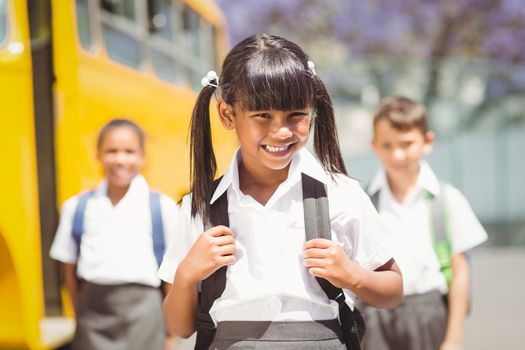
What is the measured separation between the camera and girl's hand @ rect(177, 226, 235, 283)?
6.68ft

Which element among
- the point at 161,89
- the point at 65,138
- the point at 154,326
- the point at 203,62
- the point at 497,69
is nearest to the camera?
the point at 154,326

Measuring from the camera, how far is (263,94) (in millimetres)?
2080

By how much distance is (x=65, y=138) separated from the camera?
16.3ft

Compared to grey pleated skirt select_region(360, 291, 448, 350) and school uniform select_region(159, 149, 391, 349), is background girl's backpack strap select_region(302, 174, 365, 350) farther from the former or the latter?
grey pleated skirt select_region(360, 291, 448, 350)

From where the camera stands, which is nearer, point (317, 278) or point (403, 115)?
point (317, 278)

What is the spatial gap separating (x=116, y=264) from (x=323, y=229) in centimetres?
192

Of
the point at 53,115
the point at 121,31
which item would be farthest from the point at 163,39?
the point at 53,115

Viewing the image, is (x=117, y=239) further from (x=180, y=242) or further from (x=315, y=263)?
(x=315, y=263)

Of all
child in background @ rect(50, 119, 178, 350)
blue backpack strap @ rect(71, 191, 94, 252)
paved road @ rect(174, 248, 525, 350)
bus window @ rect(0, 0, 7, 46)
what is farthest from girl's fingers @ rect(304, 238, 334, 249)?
paved road @ rect(174, 248, 525, 350)

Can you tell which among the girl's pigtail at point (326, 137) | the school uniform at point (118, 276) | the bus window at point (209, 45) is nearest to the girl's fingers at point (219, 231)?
Result: the girl's pigtail at point (326, 137)

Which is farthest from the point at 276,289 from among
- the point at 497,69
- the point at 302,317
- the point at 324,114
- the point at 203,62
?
the point at 497,69

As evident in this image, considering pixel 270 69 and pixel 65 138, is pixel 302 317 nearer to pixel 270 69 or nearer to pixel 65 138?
pixel 270 69

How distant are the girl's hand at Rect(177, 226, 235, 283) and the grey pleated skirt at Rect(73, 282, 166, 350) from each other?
1.79 meters

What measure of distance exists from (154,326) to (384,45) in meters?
14.9
